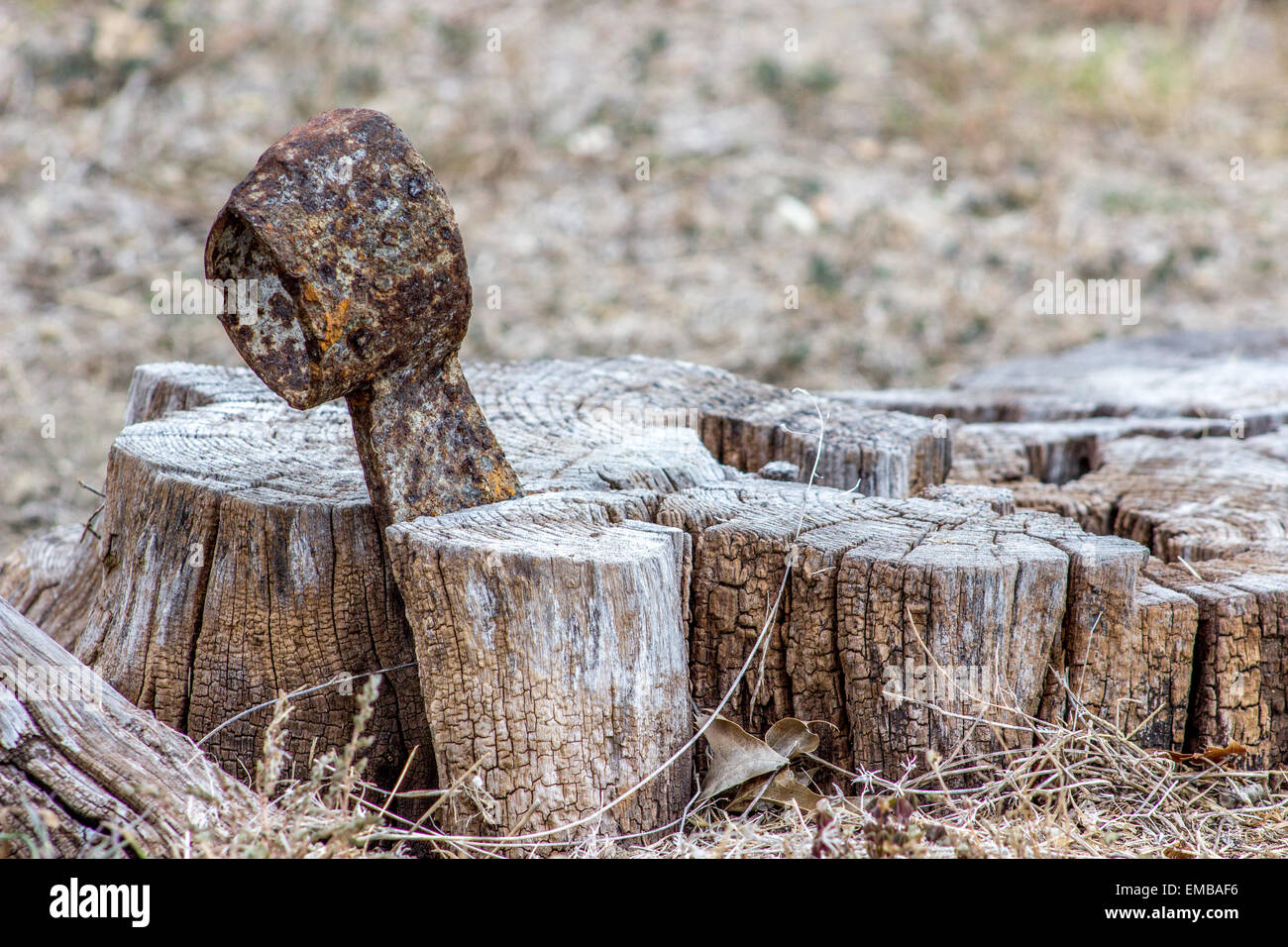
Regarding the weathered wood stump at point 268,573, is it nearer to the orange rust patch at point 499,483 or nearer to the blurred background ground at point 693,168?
the orange rust patch at point 499,483

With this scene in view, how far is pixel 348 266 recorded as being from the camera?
5.78ft

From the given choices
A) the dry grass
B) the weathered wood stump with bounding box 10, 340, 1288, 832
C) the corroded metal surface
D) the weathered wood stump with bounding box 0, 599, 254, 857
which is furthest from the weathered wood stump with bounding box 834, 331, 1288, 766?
the weathered wood stump with bounding box 0, 599, 254, 857

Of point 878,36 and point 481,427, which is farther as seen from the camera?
point 878,36

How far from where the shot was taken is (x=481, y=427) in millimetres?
2100

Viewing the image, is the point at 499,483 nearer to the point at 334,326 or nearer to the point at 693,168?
the point at 334,326

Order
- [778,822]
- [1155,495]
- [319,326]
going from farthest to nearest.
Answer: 1. [1155,495]
2. [778,822]
3. [319,326]

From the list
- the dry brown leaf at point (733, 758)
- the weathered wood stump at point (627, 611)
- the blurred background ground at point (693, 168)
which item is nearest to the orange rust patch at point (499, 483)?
the weathered wood stump at point (627, 611)

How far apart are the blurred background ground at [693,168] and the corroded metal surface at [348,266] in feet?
11.5

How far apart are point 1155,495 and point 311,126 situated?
7.00 feet

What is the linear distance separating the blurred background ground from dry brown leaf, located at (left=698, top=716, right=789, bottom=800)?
12.4 ft

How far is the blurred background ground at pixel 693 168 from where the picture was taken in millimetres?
6141

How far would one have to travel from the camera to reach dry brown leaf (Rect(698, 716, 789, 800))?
79.0 inches
